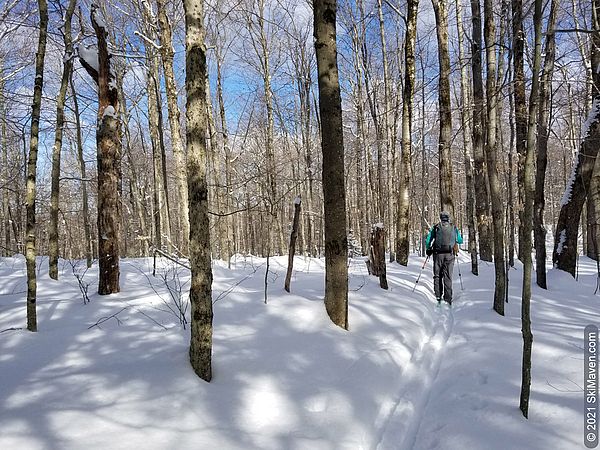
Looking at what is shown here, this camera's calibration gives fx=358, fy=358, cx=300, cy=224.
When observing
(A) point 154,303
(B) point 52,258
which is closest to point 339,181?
(A) point 154,303

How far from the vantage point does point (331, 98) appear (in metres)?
4.85

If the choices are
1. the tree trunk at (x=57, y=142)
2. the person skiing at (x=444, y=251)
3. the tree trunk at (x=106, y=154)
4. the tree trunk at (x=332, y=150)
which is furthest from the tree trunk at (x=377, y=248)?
the tree trunk at (x=57, y=142)

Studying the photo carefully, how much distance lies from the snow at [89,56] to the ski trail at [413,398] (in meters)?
6.86

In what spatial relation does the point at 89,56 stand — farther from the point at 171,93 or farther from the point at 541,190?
the point at 541,190

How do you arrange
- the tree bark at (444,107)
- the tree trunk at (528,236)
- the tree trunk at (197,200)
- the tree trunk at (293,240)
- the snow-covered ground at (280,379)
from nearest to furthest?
the snow-covered ground at (280,379)
the tree trunk at (528,236)
the tree trunk at (197,200)
the tree trunk at (293,240)
the tree bark at (444,107)

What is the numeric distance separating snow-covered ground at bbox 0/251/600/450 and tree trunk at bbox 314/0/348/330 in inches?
20.8

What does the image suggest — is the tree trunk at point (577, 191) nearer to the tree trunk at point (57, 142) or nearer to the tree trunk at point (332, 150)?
the tree trunk at point (332, 150)

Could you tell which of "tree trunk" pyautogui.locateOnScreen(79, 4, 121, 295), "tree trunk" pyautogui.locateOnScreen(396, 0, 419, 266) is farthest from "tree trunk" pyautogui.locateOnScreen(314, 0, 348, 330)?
"tree trunk" pyautogui.locateOnScreen(396, 0, 419, 266)

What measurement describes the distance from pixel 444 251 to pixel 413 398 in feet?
14.4

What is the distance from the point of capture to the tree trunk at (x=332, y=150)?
15.8 feet

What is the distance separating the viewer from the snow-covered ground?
254cm

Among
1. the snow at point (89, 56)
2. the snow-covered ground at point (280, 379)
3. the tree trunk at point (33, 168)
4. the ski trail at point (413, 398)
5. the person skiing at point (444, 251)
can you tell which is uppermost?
the snow at point (89, 56)

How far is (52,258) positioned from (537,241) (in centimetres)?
1068

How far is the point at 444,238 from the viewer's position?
732 centimetres
